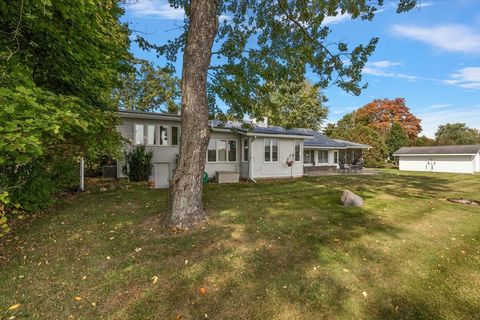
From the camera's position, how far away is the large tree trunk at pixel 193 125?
527 centimetres

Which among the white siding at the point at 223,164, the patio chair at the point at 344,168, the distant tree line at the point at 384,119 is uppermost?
the distant tree line at the point at 384,119

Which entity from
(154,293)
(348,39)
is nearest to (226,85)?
(348,39)

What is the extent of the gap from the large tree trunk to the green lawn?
51 centimetres

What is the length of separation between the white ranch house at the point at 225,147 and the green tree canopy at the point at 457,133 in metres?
51.3

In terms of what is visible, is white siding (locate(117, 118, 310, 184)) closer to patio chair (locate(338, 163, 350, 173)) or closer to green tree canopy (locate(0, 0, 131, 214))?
green tree canopy (locate(0, 0, 131, 214))

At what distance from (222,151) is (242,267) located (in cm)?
1159

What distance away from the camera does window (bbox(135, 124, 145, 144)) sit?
12.9m

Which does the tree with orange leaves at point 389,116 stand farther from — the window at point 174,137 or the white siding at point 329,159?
the window at point 174,137

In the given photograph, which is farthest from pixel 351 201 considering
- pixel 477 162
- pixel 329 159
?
pixel 477 162

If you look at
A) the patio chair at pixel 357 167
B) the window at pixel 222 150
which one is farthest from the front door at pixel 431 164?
the window at pixel 222 150

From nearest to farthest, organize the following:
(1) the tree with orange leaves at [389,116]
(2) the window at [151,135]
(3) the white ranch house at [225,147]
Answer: (3) the white ranch house at [225,147], (2) the window at [151,135], (1) the tree with orange leaves at [389,116]

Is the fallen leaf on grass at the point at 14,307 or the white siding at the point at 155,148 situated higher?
the white siding at the point at 155,148

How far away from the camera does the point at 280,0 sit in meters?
7.96

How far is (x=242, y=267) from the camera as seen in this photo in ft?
12.6
